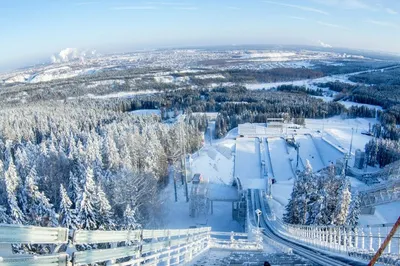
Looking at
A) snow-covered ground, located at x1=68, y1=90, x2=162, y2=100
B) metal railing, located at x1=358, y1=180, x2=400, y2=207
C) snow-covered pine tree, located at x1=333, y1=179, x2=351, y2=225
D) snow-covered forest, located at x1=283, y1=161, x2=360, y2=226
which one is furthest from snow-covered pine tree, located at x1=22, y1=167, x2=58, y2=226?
snow-covered ground, located at x1=68, y1=90, x2=162, y2=100

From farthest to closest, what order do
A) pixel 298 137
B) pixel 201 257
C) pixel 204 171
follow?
pixel 298 137 → pixel 204 171 → pixel 201 257

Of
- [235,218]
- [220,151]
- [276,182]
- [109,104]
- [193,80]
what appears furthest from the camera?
[193,80]

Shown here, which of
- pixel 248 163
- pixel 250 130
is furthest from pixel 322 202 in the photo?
pixel 250 130

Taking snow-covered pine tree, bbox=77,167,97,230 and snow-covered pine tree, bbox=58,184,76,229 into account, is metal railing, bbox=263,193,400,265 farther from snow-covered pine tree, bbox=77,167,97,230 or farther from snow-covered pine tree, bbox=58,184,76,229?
snow-covered pine tree, bbox=58,184,76,229

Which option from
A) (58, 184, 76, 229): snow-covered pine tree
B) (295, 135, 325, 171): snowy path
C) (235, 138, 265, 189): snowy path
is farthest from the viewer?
(295, 135, 325, 171): snowy path

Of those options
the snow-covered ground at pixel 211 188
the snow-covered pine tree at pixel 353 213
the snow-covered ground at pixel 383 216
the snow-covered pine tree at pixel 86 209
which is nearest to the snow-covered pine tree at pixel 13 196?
the snow-covered pine tree at pixel 86 209

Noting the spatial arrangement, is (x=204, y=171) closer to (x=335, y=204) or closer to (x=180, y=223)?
(x=180, y=223)

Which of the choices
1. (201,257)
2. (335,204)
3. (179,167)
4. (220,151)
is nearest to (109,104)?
(220,151)
